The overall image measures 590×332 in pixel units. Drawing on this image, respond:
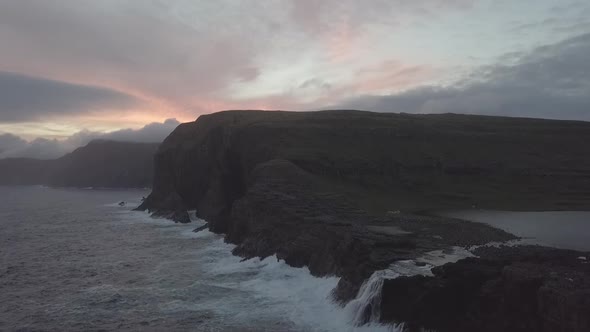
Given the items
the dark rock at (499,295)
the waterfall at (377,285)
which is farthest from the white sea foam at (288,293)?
the dark rock at (499,295)

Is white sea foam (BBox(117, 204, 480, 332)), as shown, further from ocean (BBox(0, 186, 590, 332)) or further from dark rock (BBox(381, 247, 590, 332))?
dark rock (BBox(381, 247, 590, 332))

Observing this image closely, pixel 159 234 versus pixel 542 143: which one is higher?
pixel 542 143

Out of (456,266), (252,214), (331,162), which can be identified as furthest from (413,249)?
(331,162)

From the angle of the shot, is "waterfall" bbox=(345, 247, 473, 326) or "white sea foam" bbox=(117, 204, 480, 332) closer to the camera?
"waterfall" bbox=(345, 247, 473, 326)

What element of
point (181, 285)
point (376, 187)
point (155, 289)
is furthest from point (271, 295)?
point (376, 187)

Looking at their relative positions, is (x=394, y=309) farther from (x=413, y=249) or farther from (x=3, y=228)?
(x=3, y=228)

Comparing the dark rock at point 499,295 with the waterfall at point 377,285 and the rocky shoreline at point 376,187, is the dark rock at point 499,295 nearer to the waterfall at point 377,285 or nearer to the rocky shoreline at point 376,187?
the rocky shoreline at point 376,187

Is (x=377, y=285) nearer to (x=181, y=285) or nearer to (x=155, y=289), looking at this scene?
(x=181, y=285)

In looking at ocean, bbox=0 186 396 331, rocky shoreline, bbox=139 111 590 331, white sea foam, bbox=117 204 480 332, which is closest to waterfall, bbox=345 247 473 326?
white sea foam, bbox=117 204 480 332

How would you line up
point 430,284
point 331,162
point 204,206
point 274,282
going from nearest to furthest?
point 430,284
point 274,282
point 331,162
point 204,206
